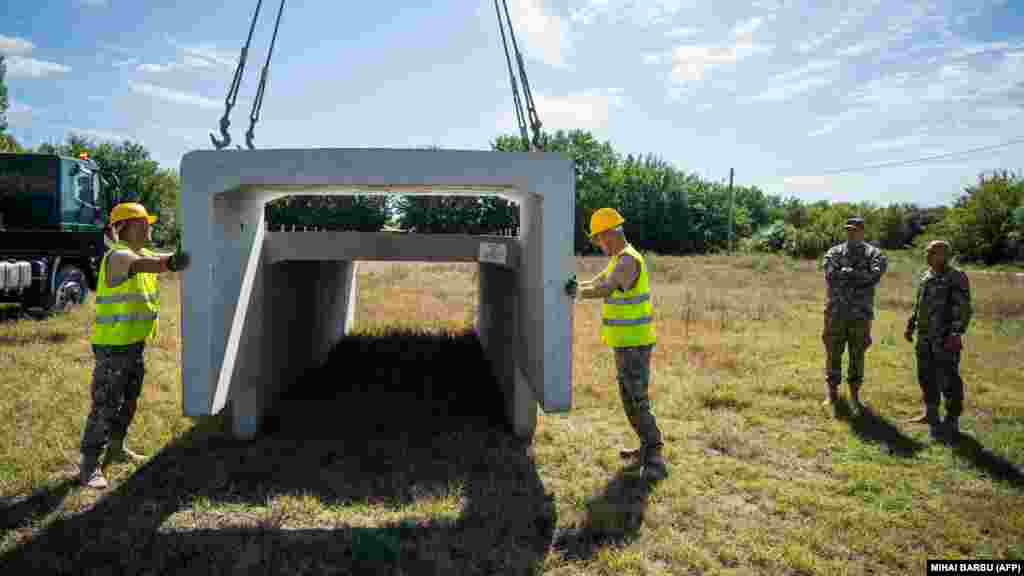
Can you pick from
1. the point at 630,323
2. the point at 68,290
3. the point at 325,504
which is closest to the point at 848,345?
the point at 630,323

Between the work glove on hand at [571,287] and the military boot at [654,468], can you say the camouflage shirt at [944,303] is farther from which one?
the work glove on hand at [571,287]

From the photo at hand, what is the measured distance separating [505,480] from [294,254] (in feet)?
9.51

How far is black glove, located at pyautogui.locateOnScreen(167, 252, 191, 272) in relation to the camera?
3.97m

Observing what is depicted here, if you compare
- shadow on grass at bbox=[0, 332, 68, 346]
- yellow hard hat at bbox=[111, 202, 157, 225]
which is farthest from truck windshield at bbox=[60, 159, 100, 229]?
yellow hard hat at bbox=[111, 202, 157, 225]

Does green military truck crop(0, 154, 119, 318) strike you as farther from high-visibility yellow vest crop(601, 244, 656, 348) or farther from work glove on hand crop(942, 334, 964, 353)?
work glove on hand crop(942, 334, 964, 353)

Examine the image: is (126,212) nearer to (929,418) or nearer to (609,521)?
(609,521)

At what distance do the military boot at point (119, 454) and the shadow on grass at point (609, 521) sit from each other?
3300 millimetres

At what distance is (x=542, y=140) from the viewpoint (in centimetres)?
484

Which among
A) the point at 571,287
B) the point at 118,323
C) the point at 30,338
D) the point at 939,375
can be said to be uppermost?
the point at 571,287

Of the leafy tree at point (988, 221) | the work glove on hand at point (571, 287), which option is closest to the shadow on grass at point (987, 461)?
the work glove on hand at point (571, 287)

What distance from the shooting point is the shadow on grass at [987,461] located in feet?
15.6

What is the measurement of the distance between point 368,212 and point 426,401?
85.0 ft

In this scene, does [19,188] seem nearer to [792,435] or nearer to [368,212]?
[792,435]

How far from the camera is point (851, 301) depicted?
6453 mm
